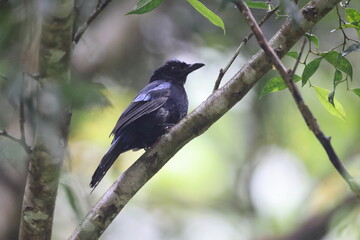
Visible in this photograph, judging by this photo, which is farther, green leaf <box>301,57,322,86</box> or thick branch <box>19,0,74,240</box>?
green leaf <box>301,57,322,86</box>

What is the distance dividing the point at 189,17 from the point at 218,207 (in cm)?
293

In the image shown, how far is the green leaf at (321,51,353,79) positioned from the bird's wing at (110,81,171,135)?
1.79 m

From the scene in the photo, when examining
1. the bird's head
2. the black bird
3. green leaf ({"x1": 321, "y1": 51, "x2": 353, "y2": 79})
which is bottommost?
green leaf ({"x1": 321, "y1": 51, "x2": 353, "y2": 79})

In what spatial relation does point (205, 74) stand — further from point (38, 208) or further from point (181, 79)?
point (38, 208)

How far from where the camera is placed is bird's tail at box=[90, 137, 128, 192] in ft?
12.7

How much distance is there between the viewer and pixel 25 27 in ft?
8.56

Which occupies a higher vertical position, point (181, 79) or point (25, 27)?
point (181, 79)

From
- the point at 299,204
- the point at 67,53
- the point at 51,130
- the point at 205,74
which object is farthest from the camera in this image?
the point at 299,204

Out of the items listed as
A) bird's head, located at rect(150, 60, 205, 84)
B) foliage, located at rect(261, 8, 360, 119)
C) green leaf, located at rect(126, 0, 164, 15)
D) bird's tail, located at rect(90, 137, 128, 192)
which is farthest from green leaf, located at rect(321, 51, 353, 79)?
bird's head, located at rect(150, 60, 205, 84)

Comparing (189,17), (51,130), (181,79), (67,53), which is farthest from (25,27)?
(189,17)

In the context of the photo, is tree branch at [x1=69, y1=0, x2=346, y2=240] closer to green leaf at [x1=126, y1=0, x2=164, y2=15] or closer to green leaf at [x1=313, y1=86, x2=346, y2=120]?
green leaf at [x1=313, y1=86, x2=346, y2=120]

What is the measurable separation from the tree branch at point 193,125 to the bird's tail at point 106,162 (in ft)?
2.03

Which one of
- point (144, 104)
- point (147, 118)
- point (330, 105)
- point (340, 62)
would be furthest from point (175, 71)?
point (340, 62)

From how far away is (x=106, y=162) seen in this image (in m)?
4.05
